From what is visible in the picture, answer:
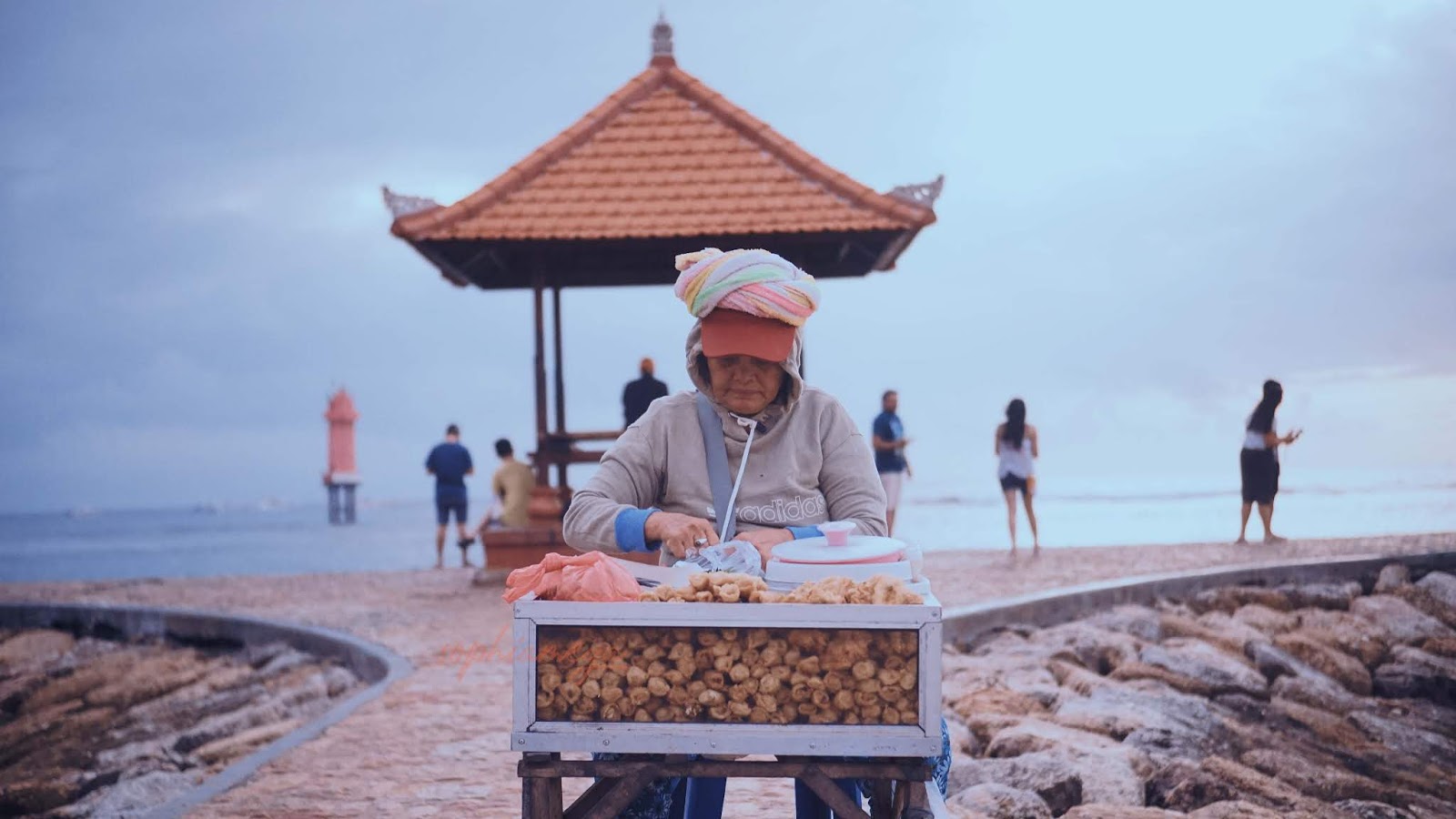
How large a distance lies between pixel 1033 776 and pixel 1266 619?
5726 millimetres

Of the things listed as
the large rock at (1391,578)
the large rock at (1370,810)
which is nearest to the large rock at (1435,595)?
the large rock at (1391,578)

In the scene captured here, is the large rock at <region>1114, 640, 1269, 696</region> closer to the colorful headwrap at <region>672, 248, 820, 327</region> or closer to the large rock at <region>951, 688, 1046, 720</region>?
the large rock at <region>951, 688, 1046, 720</region>

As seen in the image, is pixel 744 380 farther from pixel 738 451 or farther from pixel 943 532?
pixel 943 532

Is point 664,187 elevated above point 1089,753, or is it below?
above

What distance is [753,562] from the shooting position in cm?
225

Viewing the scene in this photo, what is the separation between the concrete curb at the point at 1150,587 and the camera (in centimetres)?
843

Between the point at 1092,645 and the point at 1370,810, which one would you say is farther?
the point at 1092,645

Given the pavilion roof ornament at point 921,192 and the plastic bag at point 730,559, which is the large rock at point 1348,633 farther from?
the plastic bag at point 730,559

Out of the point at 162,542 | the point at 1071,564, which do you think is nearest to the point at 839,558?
the point at 1071,564

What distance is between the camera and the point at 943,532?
27812 mm

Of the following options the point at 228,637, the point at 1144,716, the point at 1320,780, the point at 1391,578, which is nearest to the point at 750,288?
the point at 1320,780

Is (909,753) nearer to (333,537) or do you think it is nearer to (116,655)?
(116,655)

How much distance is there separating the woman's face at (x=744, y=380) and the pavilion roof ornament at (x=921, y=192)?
7824 millimetres

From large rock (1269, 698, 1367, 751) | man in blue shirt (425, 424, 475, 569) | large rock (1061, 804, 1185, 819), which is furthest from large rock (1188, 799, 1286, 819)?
man in blue shirt (425, 424, 475, 569)
